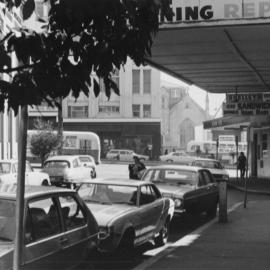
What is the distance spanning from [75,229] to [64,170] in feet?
68.3

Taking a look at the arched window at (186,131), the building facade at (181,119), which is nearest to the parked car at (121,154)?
the building facade at (181,119)

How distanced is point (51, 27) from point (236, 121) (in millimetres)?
26589

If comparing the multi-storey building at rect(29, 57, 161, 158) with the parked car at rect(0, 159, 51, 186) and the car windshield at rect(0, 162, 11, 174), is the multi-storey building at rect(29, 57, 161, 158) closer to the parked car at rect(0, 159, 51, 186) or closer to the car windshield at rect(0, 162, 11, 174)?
the parked car at rect(0, 159, 51, 186)

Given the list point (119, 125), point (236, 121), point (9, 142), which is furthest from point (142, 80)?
point (236, 121)

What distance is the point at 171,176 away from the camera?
14.6 meters

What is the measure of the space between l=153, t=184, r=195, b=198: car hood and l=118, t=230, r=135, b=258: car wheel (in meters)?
3.94

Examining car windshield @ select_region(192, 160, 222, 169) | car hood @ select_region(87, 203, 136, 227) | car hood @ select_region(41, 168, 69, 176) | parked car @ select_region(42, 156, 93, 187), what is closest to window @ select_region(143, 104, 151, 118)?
car windshield @ select_region(192, 160, 222, 169)

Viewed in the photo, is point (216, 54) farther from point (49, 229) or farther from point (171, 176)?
point (49, 229)

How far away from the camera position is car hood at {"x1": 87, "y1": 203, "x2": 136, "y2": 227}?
866 cm

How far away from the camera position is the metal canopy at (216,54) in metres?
13.6

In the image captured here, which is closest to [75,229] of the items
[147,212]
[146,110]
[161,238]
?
[147,212]

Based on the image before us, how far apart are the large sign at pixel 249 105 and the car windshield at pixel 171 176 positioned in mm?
10600

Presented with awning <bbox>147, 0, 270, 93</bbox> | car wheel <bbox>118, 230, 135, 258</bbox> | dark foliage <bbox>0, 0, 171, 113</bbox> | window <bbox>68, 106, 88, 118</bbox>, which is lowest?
car wheel <bbox>118, 230, 135, 258</bbox>

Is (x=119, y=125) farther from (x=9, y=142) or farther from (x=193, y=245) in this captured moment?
(x=193, y=245)
